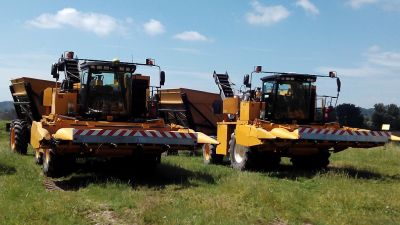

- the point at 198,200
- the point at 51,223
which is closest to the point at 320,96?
the point at 198,200

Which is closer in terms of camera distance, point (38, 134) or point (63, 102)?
point (38, 134)

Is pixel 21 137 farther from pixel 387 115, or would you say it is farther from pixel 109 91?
pixel 387 115

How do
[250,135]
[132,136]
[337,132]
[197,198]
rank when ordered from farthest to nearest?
1. [250,135]
2. [337,132]
3. [132,136]
4. [197,198]

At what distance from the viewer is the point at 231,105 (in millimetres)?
15797

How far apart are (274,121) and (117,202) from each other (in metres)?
6.78

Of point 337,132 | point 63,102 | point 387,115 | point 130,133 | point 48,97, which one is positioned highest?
point 387,115

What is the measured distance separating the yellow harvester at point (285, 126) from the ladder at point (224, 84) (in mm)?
2149

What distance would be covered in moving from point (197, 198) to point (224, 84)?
961 cm

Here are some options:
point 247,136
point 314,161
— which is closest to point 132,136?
point 247,136

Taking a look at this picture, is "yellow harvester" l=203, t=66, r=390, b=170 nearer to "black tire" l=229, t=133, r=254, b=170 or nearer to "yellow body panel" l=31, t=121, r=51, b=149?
"black tire" l=229, t=133, r=254, b=170

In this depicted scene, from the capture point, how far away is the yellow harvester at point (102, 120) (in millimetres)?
10562

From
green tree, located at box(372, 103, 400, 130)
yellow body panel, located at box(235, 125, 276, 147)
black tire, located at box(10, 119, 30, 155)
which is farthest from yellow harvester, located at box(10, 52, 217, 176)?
green tree, located at box(372, 103, 400, 130)

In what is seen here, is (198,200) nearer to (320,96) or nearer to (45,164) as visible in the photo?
(45,164)

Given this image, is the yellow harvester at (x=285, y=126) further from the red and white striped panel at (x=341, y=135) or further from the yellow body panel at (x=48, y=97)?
the yellow body panel at (x=48, y=97)
